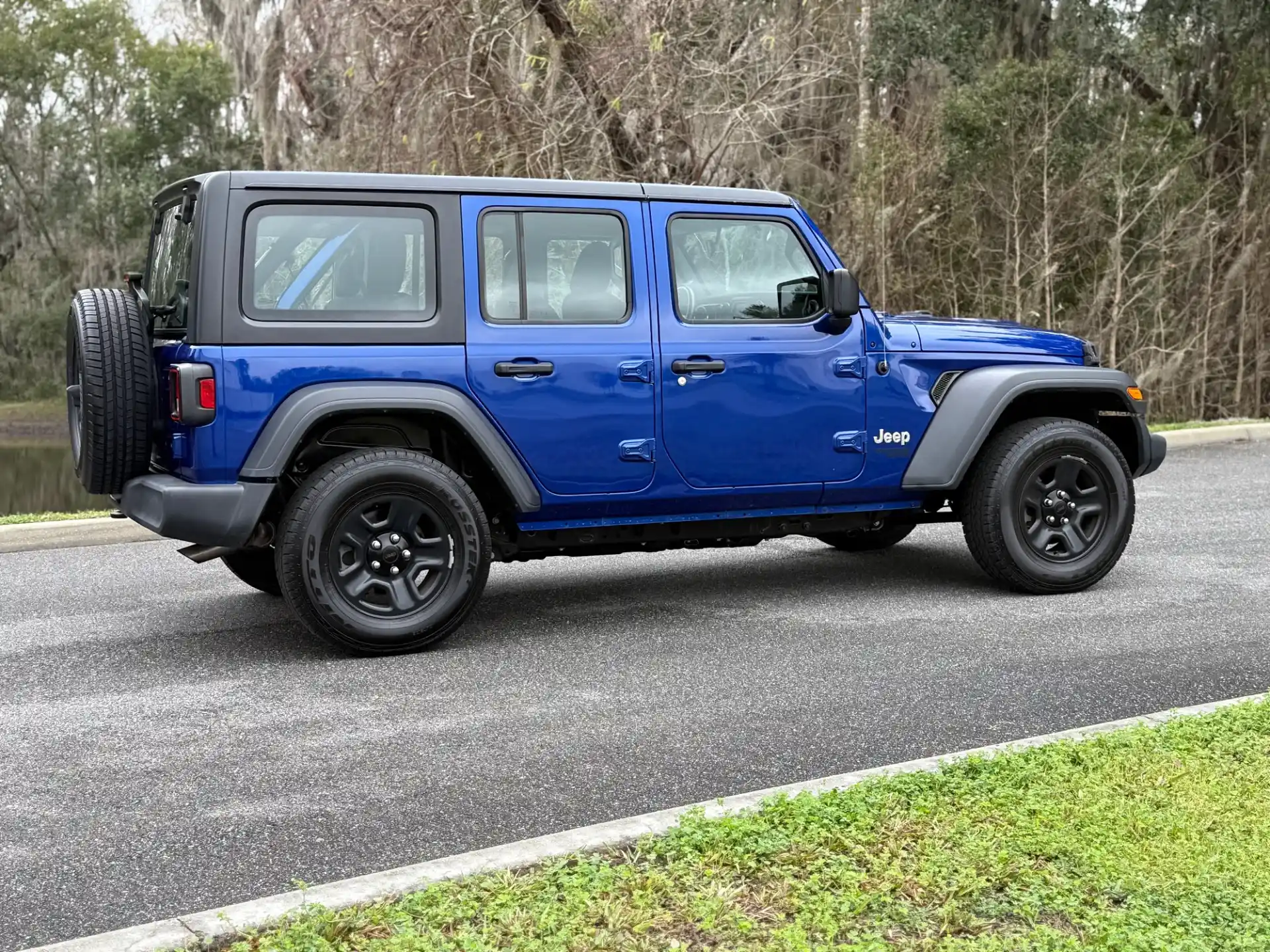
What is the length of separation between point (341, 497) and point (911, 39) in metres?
15.0

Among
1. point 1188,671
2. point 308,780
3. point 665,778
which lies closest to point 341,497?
point 308,780

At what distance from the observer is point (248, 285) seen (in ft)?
19.1

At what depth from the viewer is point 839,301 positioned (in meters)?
6.62

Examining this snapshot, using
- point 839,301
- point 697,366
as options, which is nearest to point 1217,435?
point 839,301

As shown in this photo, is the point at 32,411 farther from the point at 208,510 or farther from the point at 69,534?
the point at 208,510

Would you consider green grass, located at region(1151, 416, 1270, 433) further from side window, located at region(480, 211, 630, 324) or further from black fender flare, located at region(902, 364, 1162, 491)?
side window, located at region(480, 211, 630, 324)

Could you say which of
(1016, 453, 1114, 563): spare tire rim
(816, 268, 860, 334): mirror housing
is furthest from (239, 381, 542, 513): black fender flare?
(1016, 453, 1114, 563): spare tire rim

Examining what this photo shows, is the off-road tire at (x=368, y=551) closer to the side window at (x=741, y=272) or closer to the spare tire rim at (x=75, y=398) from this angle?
the spare tire rim at (x=75, y=398)

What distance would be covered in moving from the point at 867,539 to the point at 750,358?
2380 millimetres

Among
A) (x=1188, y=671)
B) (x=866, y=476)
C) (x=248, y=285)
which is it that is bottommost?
(x=1188, y=671)

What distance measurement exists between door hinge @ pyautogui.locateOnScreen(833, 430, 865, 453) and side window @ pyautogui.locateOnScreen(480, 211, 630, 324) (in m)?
1.18

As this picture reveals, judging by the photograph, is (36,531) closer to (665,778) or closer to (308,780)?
(308,780)

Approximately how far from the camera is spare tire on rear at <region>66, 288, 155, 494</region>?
230 inches

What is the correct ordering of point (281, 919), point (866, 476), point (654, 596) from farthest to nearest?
1. point (654, 596)
2. point (866, 476)
3. point (281, 919)
